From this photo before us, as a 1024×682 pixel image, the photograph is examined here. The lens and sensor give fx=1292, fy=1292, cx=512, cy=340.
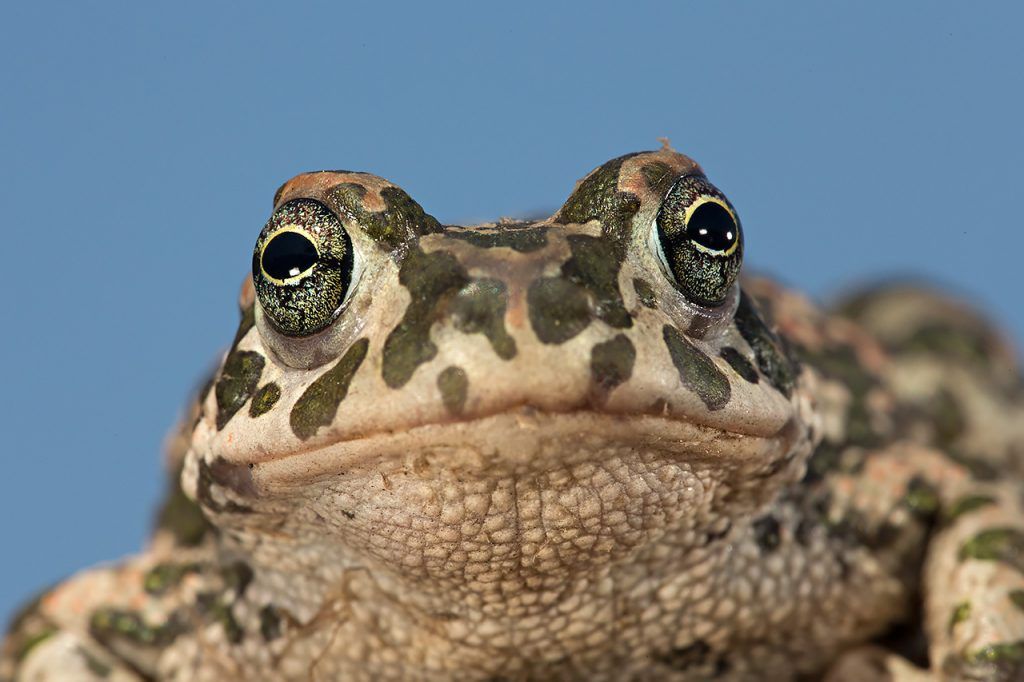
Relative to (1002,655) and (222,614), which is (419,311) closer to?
(222,614)

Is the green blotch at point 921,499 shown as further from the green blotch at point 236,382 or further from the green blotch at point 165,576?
the green blotch at point 165,576

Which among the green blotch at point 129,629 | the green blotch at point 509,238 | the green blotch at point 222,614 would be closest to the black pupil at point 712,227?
the green blotch at point 509,238

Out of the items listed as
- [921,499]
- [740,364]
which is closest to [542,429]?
[740,364]

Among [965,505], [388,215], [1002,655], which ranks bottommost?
[1002,655]

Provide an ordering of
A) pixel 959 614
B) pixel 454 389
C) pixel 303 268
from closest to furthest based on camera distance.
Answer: pixel 454 389 → pixel 303 268 → pixel 959 614

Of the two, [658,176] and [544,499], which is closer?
[544,499]

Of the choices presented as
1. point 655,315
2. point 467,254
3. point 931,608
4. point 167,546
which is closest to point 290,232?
point 467,254
